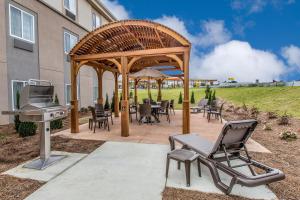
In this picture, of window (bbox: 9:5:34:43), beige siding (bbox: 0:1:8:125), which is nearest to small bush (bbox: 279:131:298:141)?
beige siding (bbox: 0:1:8:125)

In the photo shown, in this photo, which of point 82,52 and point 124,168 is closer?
point 124,168

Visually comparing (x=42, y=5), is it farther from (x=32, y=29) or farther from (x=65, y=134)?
(x=65, y=134)

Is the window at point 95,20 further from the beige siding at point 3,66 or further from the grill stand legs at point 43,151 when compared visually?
the grill stand legs at point 43,151

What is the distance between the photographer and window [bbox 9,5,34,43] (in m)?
9.34

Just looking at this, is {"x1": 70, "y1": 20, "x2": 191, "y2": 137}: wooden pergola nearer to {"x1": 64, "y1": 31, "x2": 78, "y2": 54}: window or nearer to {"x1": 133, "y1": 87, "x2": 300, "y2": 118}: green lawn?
{"x1": 64, "y1": 31, "x2": 78, "y2": 54}: window

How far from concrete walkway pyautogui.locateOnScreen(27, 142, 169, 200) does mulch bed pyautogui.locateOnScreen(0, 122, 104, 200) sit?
13.5 inches

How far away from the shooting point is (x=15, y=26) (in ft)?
31.2

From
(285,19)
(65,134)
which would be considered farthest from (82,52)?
(285,19)

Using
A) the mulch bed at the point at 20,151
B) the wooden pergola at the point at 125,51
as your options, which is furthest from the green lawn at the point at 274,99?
the mulch bed at the point at 20,151

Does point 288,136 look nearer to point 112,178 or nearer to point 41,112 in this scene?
point 112,178

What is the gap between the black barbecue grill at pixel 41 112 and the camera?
4164mm

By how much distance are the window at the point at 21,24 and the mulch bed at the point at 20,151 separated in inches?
198

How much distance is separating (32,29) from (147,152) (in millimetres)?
9932

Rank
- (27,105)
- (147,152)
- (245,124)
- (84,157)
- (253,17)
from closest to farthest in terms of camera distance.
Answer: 1. (245,124)
2. (27,105)
3. (84,157)
4. (147,152)
5. (253,17)
